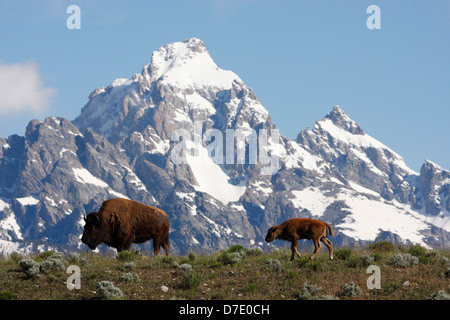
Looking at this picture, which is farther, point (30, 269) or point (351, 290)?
point (30, 269)

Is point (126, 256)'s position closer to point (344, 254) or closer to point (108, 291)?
point (108, 291)

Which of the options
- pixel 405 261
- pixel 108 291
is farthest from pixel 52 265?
pixel 405 261

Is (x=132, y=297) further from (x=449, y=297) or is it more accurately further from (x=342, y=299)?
(x=449, y=297)

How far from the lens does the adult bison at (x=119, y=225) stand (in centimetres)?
2697

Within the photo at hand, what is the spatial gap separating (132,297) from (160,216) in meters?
9.48

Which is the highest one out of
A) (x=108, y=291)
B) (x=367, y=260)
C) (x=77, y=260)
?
(x=77, y=260)

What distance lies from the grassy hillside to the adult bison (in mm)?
1952

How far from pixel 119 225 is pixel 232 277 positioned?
7.45m

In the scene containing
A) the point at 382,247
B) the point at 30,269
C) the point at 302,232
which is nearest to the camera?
the point at 30,269

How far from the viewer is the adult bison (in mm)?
26969

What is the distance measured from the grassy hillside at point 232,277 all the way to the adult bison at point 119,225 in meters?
1.95

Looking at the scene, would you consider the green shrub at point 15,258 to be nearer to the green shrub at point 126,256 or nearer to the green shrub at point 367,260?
the green shrub at point 126,256

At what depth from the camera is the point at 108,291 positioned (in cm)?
1927

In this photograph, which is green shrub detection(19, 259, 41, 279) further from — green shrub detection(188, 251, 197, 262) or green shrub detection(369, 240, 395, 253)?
green shrub detection(369, 240, 395, 253)
